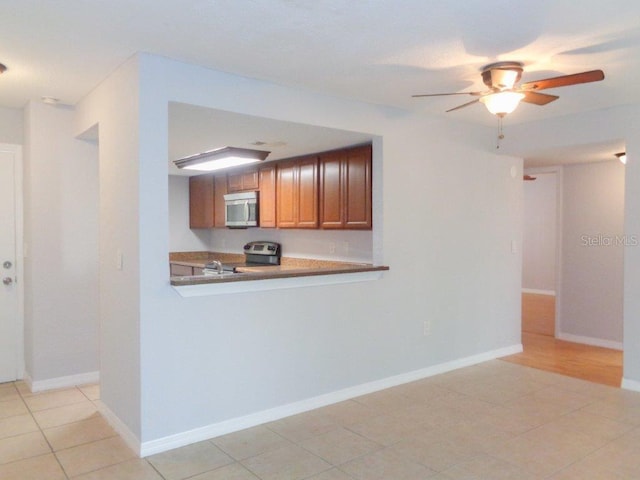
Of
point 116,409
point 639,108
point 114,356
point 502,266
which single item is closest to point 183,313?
point 114,356

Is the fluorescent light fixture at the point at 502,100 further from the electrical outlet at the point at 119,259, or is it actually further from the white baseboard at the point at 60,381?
the white baseboard at the point at 60,381

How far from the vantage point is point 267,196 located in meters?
5.49

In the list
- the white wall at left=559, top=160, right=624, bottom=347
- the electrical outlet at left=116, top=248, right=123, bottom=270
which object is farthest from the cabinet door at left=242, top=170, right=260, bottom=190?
the white wall at left=559, top=160, right=624, bottom=347

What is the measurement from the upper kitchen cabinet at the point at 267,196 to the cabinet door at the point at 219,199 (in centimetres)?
82

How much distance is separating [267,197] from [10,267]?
256 cm

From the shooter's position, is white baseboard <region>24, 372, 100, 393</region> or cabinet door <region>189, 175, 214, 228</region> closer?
white baseboard <region>24, 372, 100, 393</region>

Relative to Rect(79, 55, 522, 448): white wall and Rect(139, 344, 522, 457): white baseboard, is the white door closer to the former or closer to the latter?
Rect(79, 55, 522, 448): white wall

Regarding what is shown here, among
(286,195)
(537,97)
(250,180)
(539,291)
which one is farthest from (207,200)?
(539,291)

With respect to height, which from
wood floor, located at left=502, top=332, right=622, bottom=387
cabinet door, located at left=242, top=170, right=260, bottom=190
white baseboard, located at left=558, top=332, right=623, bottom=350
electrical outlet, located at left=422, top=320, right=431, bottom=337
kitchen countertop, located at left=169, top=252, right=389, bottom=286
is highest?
cabinet door, located at left=242, top=170, right=260, bottom=190

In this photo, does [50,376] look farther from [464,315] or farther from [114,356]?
[464,315]

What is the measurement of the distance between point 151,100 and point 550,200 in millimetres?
8419

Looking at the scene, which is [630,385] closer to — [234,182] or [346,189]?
[346,189]

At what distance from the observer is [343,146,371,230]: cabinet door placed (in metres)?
4.19

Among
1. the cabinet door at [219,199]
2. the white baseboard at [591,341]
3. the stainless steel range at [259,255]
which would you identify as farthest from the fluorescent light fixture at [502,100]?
the cabinet door at [219,199]
